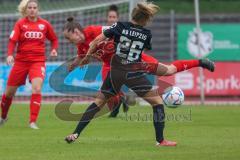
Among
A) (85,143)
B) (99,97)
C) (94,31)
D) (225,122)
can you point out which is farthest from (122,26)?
(225,122)

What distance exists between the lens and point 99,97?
469 inches

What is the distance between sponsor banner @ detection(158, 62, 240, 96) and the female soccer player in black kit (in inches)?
505

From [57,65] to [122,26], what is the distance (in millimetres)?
12916

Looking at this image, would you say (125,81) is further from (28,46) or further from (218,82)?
(218,82)

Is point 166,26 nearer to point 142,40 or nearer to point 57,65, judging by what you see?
point 57,65

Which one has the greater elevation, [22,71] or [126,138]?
[22,71]

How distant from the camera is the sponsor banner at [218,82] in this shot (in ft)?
81.7

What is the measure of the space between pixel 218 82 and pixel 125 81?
13723 mm

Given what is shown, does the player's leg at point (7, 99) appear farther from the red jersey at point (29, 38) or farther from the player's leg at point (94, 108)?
the player's leg at point (94, 108)

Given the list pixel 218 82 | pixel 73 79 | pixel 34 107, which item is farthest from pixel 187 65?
pixel 218 82

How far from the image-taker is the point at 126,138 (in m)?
12.9

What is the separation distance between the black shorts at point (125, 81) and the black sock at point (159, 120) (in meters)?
0.31

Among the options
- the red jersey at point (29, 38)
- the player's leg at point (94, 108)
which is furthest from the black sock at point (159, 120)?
the red jersey at point (29, 38)

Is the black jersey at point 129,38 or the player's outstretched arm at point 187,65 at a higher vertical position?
the black jersey at point 129,38
